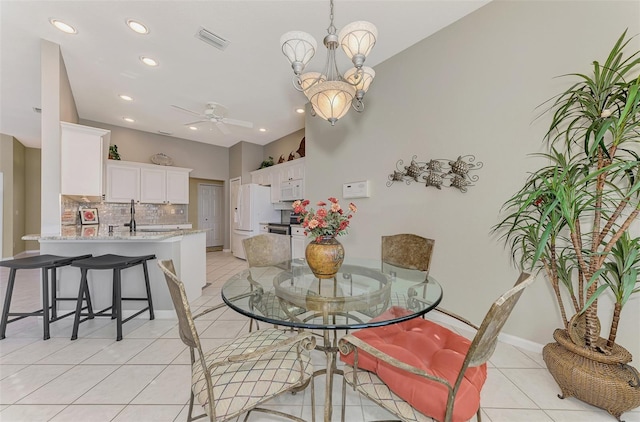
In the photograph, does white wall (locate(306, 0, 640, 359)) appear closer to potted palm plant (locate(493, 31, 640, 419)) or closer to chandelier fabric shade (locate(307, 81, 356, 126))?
potted palm plant (locate(493, 31, 640, 419))

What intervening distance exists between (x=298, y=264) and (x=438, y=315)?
1.71 metres

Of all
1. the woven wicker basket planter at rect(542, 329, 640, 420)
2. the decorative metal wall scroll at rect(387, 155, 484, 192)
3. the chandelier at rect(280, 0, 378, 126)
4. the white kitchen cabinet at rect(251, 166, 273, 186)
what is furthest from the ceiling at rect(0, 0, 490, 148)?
the woven wicker basket planter at rect(542, 329, 640, 420)

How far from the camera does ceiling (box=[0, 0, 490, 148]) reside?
2.28m

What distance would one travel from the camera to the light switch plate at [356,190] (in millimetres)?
3250

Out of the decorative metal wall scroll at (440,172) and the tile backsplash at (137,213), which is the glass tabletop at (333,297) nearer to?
the decorative metal wall scroll at (440,172)

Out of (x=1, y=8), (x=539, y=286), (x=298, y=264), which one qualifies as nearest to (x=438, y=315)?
(x=539, y=286)

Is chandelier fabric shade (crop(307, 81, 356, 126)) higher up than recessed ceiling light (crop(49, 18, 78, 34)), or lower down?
lower down

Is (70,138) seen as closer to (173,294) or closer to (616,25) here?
(173,294)

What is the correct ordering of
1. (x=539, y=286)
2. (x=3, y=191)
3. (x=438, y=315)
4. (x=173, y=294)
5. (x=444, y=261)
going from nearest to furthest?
(x=173, y=294), (x=539, y=286), (x=444, y=261), (x=438, y=315), (x=3, y=191)

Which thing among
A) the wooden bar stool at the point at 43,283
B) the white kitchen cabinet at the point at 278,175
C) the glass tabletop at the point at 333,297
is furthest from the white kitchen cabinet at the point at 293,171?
the wooden bar stool at the point at 43,283

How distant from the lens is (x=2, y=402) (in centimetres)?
152

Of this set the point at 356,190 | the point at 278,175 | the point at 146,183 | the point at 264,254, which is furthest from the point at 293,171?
the point at 146,183

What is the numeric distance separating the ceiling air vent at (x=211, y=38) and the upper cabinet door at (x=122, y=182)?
397cm

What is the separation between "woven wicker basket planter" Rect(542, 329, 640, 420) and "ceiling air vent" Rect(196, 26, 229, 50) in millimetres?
3904
